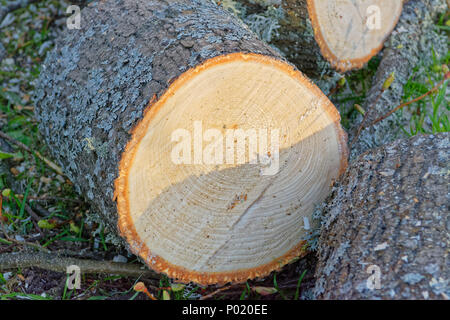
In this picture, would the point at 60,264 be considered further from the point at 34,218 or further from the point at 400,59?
the point at 400,59

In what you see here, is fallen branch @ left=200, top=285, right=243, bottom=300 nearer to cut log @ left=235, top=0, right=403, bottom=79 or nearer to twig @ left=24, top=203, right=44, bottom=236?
twig @ left=24, top=203, right=44, bottom=236

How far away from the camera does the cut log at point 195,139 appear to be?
65.9 inches

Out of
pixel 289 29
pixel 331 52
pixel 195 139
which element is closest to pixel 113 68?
pixel 195 139

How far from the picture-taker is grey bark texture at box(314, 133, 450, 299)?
57.3 inches

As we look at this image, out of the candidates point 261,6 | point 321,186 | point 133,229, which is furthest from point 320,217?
point 261,6

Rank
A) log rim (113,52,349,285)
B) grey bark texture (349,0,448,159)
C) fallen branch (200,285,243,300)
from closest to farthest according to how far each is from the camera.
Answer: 1. log rim (113,52,349,285)
2. fallen branch (200,285,243,300)
3. grey bark texture (349,0,448,159)

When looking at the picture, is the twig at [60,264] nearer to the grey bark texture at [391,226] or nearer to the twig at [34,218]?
the twig at [34,218]

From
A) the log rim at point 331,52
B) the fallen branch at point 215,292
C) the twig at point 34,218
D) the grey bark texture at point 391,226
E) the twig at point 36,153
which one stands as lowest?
the fallen branch at point 215,292

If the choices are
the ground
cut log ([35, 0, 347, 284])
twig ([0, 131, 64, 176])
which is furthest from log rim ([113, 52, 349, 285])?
twig ([0, 131, 64, 176])

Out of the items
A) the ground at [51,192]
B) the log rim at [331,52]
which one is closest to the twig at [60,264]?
the ground at [51,192]

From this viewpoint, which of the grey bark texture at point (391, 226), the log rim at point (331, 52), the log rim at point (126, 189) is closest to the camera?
the grey bark texture at point (391, 226)

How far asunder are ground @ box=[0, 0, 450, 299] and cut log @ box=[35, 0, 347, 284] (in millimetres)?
252

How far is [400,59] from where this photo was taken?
2797mm

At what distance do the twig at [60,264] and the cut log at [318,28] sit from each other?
1314mm
